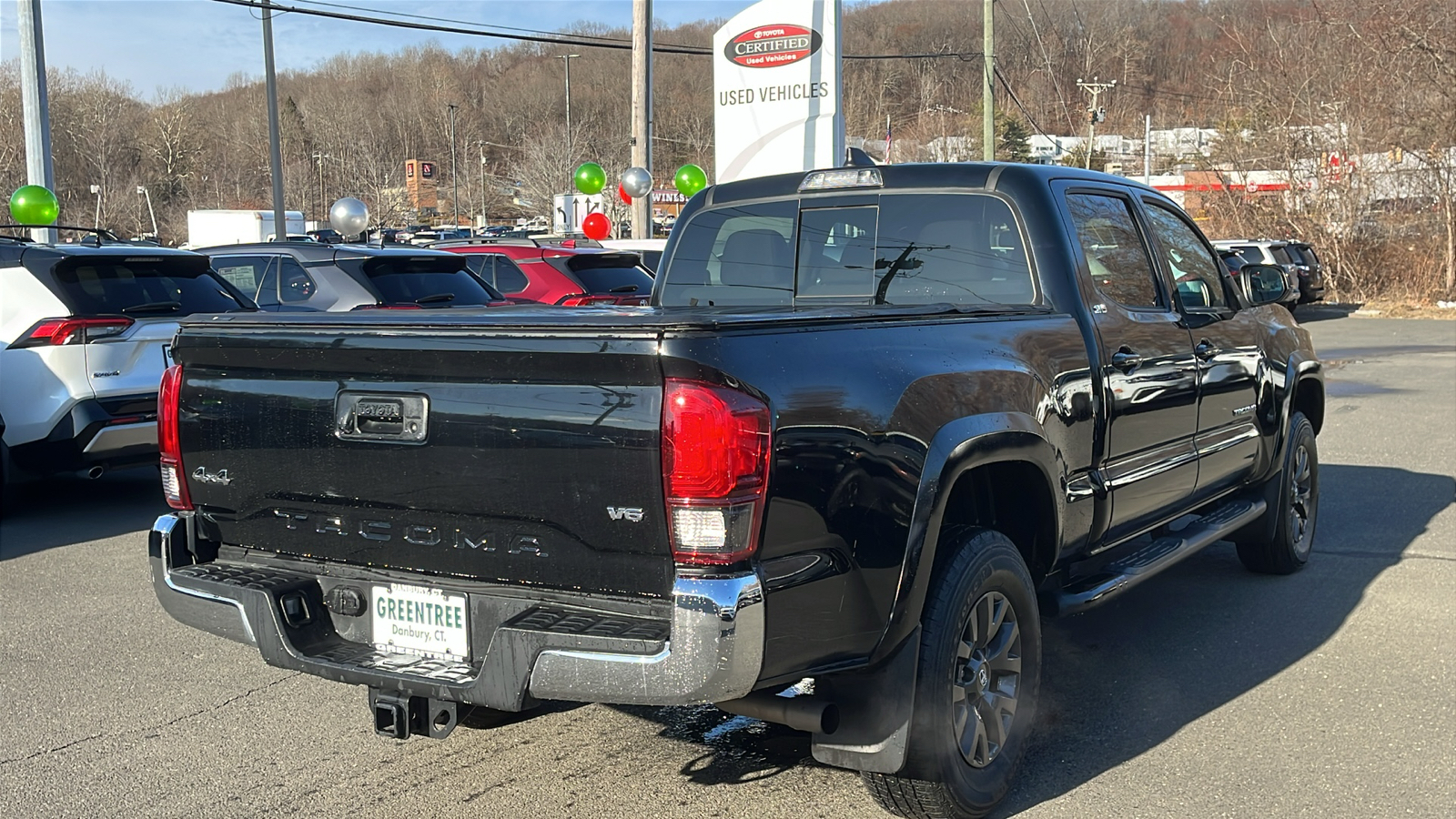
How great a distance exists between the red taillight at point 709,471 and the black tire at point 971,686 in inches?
33.6

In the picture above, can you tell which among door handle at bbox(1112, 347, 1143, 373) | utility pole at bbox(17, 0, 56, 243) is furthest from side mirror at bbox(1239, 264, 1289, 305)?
utility pole at bbox(17, 0, 56, 243)

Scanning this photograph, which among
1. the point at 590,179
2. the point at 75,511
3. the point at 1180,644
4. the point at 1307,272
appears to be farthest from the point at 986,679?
the point at 1307,272

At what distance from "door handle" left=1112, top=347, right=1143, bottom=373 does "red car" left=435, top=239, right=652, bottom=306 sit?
323 inches

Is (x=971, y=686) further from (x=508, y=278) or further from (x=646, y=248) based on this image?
(x=646, y=248)

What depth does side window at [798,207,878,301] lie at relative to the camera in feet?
15.9

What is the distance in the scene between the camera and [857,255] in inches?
191

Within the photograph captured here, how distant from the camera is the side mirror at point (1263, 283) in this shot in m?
5.74

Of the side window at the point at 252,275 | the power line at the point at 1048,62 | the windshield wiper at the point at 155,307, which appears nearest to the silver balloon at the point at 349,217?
the side window at the point at 252,275

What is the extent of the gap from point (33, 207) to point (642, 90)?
9.10m

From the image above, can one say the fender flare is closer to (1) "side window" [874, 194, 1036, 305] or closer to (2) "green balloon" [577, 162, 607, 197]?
(1) "side window" [874, 194, 1036, 305]

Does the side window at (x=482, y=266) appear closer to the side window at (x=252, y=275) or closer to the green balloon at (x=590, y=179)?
the side window at (x=252, y=275)

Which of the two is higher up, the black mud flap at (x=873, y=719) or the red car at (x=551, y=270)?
the red car at (x=551, y=270)

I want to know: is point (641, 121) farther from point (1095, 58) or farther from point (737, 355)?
point (1095, 58)

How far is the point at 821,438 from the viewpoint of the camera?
294 cm
